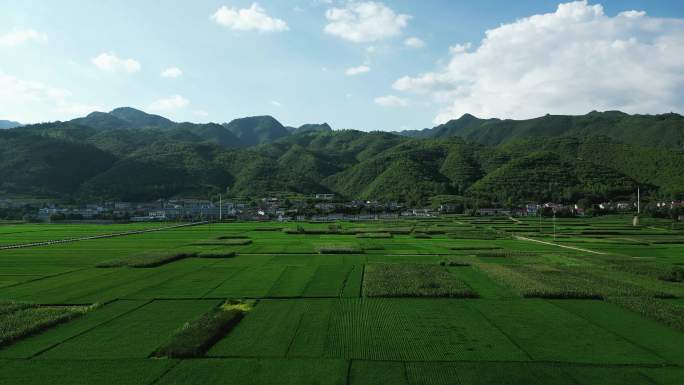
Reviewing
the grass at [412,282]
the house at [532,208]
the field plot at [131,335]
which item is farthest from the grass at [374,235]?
the house at [532,208]

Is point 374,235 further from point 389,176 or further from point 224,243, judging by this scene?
point 389,176

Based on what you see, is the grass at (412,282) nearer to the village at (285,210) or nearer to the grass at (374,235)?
the grass at (374,235)

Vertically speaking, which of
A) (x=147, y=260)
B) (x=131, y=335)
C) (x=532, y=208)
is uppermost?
(x=532, y=208)

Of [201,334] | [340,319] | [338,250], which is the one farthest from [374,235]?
[201,334]

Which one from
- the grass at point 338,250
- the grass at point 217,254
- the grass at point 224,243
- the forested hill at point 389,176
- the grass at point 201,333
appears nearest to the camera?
the grass at point 201,333

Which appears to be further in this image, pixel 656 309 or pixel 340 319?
pixel 656 309

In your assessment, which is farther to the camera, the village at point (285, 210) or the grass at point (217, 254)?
the village at point (285, 210)
